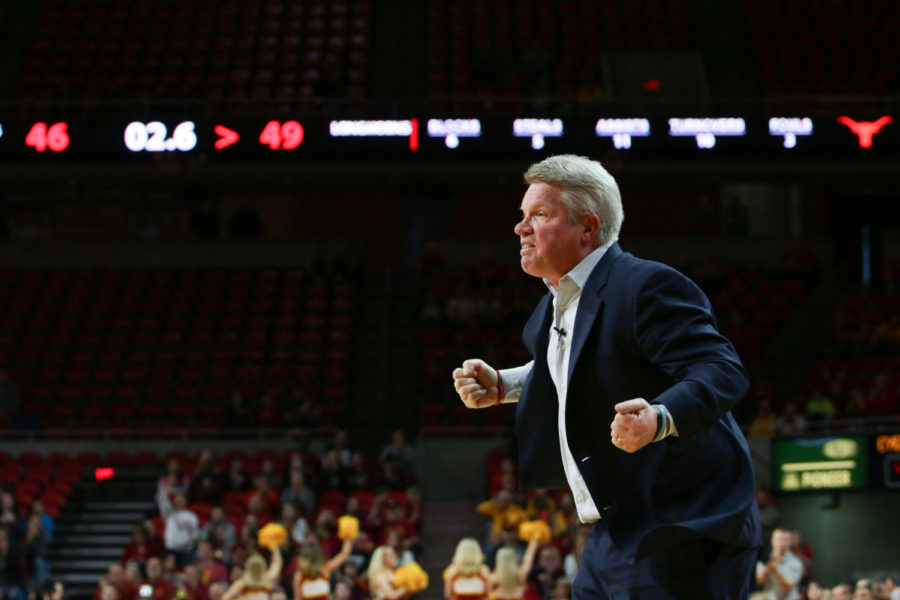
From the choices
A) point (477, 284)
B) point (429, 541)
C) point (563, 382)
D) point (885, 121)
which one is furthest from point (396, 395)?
point (563, 382)

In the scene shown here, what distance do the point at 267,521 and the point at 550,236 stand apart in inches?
467

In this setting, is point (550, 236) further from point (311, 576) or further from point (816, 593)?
point (311, 576)

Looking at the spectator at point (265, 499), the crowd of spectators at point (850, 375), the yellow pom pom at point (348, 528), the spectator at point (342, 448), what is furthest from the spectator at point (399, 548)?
the crowd of spectators at point (850, 375)

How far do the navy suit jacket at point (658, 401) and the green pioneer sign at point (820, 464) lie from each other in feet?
37.5

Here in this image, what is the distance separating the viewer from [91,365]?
20.0 meters

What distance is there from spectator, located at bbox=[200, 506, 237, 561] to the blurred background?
0.15 ft

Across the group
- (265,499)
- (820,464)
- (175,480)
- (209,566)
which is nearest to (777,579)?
(820,464)

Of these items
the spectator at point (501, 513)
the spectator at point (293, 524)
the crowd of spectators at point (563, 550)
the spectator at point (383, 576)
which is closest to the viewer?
the crowd of spectators at point (563, 550)

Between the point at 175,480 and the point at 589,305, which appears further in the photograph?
the point at 175,480

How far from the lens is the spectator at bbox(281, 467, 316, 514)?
14790mm

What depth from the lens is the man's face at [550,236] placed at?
120 inches

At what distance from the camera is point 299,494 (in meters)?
14.9

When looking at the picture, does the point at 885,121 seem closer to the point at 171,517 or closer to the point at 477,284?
the point at 477,284

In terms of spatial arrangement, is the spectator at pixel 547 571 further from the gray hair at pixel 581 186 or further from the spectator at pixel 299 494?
the gray hair at pixel 581 186
